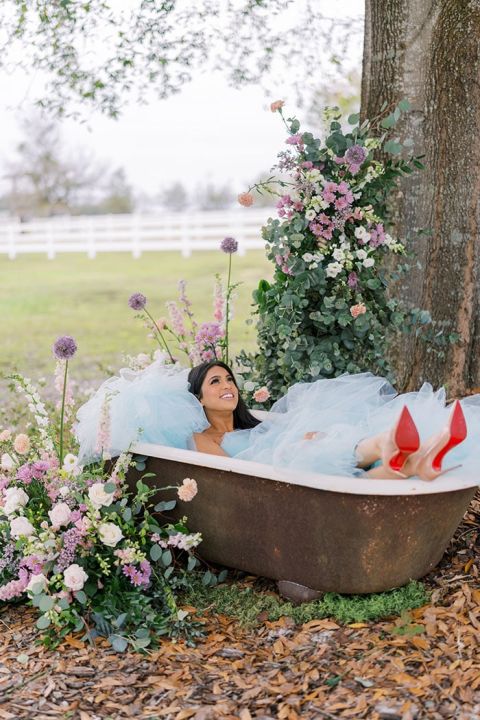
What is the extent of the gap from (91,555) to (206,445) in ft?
2.09

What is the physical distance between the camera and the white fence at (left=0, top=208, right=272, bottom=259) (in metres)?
14.9

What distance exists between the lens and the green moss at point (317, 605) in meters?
2.85

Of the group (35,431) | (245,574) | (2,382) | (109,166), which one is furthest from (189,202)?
(245,574)

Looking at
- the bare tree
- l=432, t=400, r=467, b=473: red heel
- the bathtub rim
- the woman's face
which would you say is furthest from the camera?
the bare tree

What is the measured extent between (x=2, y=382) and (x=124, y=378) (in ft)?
19.6

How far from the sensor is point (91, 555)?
9.62ft

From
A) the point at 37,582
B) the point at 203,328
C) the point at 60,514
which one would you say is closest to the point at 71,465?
the point at 60,514

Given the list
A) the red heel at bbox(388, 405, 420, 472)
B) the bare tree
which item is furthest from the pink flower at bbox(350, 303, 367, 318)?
the bare tree

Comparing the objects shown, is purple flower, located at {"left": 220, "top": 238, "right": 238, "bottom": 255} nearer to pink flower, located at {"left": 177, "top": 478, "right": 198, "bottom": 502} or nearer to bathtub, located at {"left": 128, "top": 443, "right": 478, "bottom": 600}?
bathtub, located at {"left": 128, "top": 443, "right": 478, "bottom": 600}

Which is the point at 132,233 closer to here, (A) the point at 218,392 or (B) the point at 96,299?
(B) the point at 96,299

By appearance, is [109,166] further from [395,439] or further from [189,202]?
[395,439]

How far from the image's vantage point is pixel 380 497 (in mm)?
2680

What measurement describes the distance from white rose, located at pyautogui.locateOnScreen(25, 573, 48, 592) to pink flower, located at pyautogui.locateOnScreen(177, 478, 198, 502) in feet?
1.78

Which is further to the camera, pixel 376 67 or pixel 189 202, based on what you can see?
pixel 189 202
